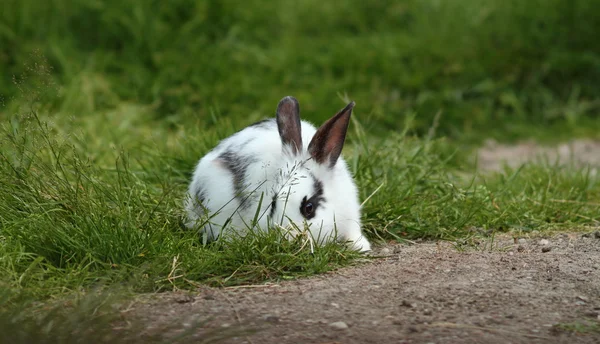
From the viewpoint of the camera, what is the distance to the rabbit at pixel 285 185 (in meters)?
3.90

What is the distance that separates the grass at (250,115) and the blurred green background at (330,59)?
0.02 m

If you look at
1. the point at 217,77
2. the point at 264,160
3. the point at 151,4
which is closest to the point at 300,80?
the point at 217,77

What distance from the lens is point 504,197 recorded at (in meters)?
5.10

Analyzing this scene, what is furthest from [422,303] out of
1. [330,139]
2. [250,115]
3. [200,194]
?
[250,115]

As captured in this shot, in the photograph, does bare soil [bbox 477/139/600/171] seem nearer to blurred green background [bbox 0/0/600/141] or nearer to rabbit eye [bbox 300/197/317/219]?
blurred green background [bbox 0/0/600/141]

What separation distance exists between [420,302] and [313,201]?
0.74m

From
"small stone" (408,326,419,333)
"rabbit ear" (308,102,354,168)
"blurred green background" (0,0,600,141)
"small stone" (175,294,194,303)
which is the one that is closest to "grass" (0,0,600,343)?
"blurred green background" (0,0,600,141)

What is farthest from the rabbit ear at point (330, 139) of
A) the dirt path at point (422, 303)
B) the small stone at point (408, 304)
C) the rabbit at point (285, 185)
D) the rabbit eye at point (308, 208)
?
the small stone at point (408, 304)

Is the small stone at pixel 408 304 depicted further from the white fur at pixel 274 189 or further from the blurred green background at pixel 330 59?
the blurred green background at pixel 330 59

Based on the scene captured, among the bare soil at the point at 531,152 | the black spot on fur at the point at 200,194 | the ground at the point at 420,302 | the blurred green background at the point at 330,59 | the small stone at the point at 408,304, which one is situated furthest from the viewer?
the blurred green background at the point at 330,59

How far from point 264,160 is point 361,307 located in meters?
1.00

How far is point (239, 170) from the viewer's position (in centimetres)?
415

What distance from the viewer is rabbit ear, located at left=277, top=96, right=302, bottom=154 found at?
4.05 m

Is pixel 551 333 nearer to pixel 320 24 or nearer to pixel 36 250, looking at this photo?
pixel 36 250
